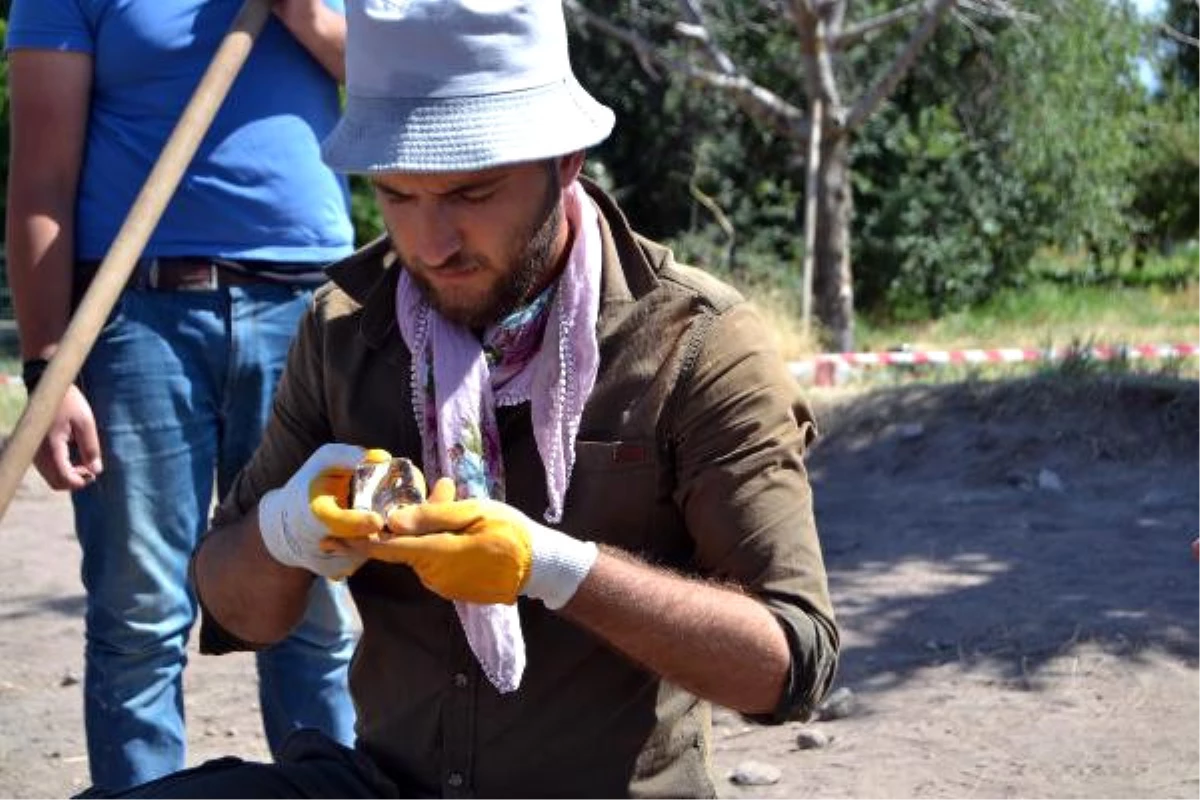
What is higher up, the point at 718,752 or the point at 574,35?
the point at 718,752

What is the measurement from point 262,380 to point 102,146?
1.53 ft

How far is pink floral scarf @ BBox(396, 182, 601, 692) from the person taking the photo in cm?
204

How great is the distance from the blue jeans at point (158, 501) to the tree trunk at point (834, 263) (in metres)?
10.9

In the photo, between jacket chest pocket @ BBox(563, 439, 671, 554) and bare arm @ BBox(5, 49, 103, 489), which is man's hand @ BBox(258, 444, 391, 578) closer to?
jacket chest pocket @ BBox(563, 439, 671, 554)

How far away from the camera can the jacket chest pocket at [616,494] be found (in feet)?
6.77

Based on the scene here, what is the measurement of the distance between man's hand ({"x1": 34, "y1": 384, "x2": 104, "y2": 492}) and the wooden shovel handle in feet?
0.79

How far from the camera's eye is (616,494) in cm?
208

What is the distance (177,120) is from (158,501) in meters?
Answer: 0.63

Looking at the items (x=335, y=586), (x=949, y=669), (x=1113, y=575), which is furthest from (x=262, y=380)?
(x=1113, y=575)

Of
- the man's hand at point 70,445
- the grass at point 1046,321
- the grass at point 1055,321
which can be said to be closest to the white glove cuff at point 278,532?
the man's hand at point 70,445

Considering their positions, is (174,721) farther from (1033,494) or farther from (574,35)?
(574,35)

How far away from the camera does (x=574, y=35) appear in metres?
16.4

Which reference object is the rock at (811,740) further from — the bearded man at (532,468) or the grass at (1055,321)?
the grass at (1055,321)

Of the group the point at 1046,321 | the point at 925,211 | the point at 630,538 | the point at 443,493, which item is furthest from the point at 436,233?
the point at 1046,321
